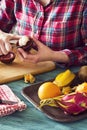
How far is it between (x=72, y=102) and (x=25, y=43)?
38 cm

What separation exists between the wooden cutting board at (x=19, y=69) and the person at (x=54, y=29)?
0.08 ft

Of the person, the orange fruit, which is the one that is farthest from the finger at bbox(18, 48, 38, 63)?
the orange fruit

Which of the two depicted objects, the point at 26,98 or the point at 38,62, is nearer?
the point at 26,98

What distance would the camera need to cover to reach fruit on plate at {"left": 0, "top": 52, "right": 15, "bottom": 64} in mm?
1171

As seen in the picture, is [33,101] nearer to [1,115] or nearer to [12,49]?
[1,115]

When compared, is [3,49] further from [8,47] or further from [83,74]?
[83,74]

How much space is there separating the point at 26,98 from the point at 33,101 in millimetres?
31

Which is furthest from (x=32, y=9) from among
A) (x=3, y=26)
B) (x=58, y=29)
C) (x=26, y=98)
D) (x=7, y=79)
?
(x=26, y=98)

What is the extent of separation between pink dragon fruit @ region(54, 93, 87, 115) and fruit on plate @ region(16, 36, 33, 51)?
0.35 metres

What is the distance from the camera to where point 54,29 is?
1296 mm

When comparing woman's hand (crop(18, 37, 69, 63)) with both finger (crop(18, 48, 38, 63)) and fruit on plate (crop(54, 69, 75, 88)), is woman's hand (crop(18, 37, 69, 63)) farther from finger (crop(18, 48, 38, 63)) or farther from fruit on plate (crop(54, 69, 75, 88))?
fruit on plate (crop(54, 69, 75, 88))

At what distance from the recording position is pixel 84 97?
0.85 metres

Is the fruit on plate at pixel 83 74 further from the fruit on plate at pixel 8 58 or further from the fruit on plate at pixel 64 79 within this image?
the fruit on plate at pixel 8 58

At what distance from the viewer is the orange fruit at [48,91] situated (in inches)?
35.7
